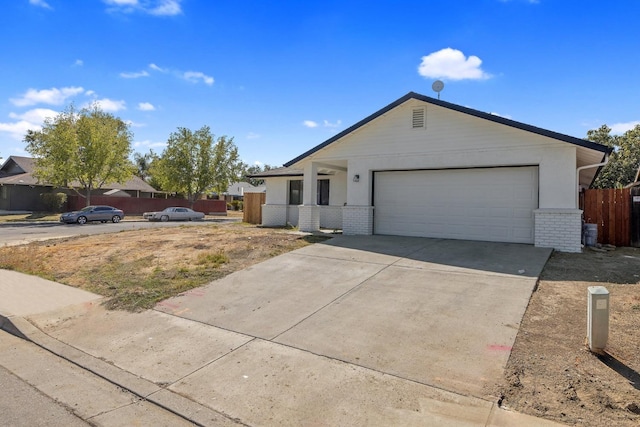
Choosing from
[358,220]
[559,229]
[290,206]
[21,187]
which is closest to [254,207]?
[290,206]

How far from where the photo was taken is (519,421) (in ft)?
10.7

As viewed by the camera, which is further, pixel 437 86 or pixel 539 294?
pixel 437 86

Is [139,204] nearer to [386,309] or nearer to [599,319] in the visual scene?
[386,309]

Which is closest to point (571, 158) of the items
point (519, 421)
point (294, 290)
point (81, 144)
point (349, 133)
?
point (349, 133)

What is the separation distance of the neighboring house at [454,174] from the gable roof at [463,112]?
0.09ft

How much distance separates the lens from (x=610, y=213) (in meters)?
12.3

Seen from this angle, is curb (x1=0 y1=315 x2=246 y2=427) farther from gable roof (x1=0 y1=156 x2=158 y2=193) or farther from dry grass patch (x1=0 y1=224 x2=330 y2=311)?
gable roof (x1=0 y1=156 x2=158 y2=193)

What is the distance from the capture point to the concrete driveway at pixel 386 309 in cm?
443

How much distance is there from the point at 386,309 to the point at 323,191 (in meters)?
13.3

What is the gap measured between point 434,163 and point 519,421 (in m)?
10.1

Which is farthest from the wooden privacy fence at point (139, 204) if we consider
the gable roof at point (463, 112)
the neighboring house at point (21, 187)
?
the gable roof at point (463, 112)

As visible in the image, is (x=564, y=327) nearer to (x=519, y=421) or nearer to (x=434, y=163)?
(x=519, y=421)

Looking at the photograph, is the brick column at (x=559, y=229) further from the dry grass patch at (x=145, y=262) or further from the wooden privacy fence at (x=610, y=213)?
the dry grass patch at (x=145, y=262)

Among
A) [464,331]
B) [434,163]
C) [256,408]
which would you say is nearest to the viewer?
[256,408]
